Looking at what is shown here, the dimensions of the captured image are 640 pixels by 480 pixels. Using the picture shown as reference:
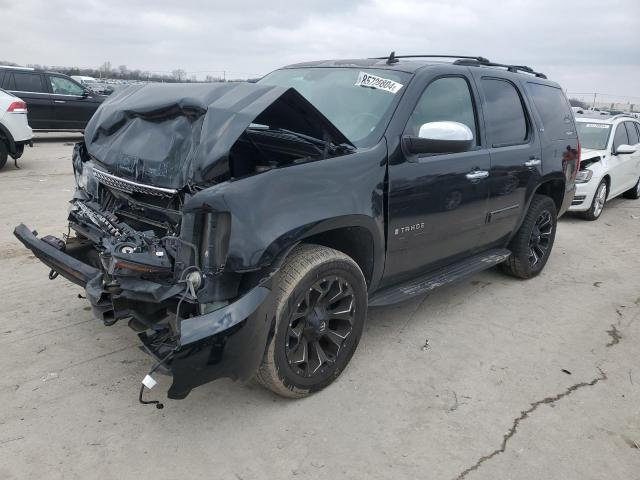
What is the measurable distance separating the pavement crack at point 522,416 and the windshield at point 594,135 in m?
6.41

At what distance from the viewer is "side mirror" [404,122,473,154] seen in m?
3.27

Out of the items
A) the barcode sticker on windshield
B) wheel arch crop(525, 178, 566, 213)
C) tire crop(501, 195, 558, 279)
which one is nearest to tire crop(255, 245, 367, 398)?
the barcode sticker on windshield

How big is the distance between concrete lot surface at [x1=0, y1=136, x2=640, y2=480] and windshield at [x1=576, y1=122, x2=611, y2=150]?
510 centimetres

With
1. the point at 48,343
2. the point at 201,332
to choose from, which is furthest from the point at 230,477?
the point at 48,343

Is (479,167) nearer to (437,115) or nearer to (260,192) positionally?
(437,115)

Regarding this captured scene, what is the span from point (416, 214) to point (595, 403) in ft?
5.12

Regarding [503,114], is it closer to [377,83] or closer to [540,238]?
[377,83]

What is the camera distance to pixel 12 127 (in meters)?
9.25

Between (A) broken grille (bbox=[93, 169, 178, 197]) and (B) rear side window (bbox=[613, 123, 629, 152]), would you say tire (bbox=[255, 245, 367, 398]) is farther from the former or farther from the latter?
(B) rear side window (bbox=[613, 123, 629, 152])

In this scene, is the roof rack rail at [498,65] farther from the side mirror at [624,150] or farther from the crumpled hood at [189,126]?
the side mirror at [624,150]

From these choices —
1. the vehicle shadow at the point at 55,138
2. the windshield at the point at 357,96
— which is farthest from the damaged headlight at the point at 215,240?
the vehicle shadow at the point at 55,138

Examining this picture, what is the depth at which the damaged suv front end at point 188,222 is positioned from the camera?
95.1 inches

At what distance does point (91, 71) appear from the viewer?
43.1 m

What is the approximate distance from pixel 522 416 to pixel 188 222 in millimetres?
2126
